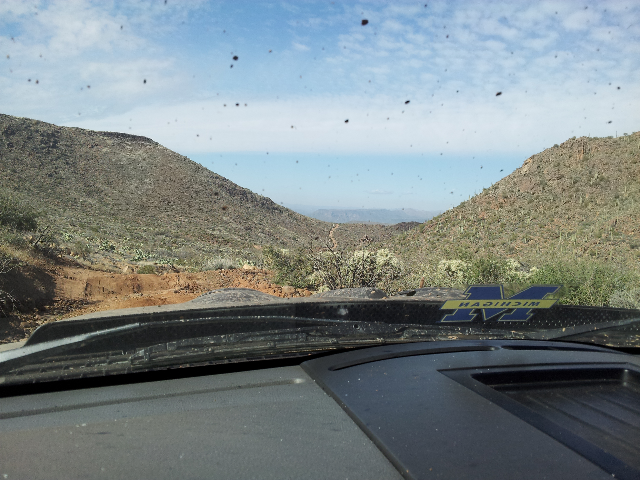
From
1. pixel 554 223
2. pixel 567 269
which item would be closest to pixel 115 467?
pixel 567 269

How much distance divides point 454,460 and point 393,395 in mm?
458

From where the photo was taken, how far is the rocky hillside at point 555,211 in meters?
23.2

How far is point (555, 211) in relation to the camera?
28953 mm

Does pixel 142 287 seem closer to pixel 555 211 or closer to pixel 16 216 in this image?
pixel 16 216

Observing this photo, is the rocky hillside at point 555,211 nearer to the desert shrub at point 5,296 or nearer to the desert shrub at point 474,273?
the desert shrub at point 474,273

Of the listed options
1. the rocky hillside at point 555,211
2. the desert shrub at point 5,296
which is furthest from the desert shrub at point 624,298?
the rocky hillside at point 555,211

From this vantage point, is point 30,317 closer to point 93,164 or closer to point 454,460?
point 454,460

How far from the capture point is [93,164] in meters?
47.2

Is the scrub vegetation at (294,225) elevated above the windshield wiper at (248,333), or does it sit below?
above

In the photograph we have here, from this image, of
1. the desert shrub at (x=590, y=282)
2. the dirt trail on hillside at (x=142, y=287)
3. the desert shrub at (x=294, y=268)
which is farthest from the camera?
the desert shrub at (x=294, y=268)

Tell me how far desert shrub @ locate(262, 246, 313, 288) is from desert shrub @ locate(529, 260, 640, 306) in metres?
6.77

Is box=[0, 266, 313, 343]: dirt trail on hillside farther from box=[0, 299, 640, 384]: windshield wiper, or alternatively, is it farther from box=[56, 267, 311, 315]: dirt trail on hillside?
box=[0, 299, 640, 384]: windshield wiper

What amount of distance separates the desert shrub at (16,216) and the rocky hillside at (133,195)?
691 cm

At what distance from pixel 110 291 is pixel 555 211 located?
26869mm
